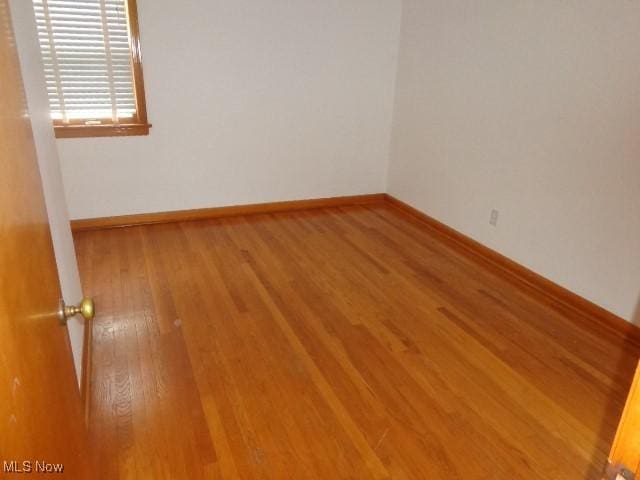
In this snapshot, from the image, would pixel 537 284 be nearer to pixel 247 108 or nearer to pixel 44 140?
pixel 247 108

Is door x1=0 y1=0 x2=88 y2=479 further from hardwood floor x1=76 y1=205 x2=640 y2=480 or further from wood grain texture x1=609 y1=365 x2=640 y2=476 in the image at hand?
hardwood floor x1=76 y1=205 x2=640 y2=480

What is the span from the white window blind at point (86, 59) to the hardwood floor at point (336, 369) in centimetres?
103

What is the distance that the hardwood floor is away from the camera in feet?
5.65

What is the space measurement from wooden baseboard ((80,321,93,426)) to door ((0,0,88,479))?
3.45 feet

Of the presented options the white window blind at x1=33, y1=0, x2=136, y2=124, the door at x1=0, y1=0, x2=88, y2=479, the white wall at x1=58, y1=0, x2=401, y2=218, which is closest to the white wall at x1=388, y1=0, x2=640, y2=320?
the white wall at x1=58, y1=0, x2=401, y2=218

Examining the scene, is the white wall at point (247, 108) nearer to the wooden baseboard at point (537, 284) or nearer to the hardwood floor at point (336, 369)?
the hardwood floor at point (336, 369)

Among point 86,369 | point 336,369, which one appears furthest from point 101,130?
point 336,369

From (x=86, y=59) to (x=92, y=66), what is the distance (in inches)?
2.2

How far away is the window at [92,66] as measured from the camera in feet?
10.5

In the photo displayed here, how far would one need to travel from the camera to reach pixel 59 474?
0.73 meters

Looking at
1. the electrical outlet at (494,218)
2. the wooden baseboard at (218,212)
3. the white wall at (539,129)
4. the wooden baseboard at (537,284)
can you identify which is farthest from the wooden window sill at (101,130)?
the electrical outlet at (494,218)

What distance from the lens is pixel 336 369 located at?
2.18 metres

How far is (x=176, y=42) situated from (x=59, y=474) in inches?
135

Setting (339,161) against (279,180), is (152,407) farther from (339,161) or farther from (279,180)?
(339,161)
